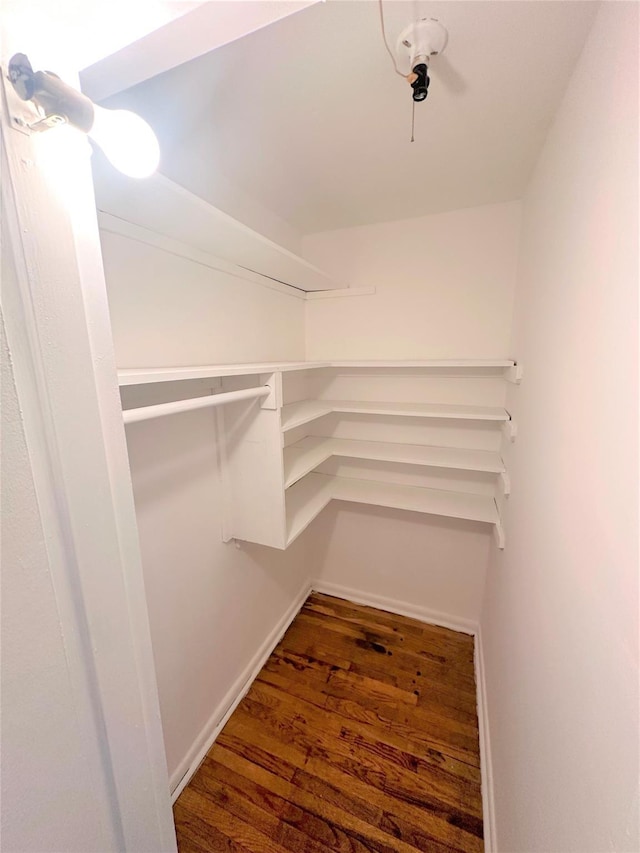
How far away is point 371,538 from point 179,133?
7.71 ft

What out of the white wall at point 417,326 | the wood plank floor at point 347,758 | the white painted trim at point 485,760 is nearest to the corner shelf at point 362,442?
the white wall at point 417,326

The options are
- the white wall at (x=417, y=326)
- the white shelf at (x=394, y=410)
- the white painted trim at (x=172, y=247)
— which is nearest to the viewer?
the white painted trim at (x=172, y=247)

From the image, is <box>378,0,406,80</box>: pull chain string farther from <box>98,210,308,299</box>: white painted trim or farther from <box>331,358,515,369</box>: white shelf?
<box>331,358,515,369</box>: white shelf

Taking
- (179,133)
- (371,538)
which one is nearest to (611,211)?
(179,133)

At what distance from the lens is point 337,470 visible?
90.4 inches

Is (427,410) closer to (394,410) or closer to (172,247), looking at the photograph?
(394,410)

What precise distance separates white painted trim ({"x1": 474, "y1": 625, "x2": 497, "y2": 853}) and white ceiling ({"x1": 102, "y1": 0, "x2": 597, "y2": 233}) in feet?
7.98

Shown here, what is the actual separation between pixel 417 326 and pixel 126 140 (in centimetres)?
170

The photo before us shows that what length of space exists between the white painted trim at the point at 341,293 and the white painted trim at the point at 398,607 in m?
2.10

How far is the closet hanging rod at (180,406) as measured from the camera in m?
0.78

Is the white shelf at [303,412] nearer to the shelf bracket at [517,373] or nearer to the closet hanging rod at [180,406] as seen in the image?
the closet hanging rod at [180,406]

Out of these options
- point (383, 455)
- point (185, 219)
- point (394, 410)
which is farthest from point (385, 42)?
point (383, 455)

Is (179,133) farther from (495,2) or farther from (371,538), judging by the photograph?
(371,538)

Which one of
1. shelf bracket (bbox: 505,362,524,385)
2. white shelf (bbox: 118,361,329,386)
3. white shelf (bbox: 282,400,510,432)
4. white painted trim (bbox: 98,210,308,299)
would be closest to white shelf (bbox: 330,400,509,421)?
white shelf (bbox: 282,400,510,432)
